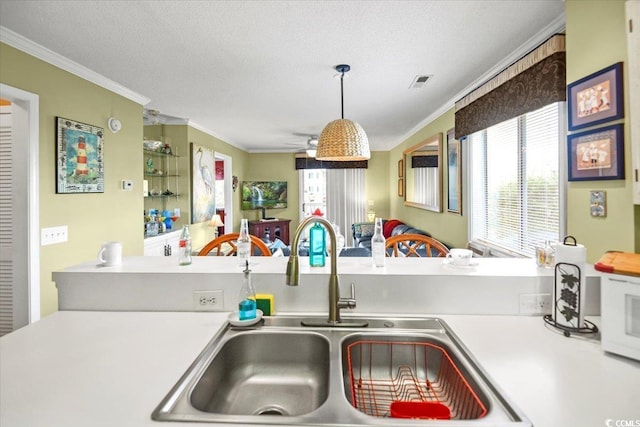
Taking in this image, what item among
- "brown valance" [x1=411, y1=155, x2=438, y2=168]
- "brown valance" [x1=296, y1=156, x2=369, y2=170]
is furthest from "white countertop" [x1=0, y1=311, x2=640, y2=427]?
"brown valance" [x1=296, y1=156, x2=369, y2=170]

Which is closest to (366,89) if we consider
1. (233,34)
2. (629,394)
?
(233,34)

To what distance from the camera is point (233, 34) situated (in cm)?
209

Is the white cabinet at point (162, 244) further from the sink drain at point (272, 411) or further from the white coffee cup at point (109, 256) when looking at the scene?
the sink drain at point (272, 411)

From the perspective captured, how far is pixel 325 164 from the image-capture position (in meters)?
7.14

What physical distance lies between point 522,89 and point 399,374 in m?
2.13

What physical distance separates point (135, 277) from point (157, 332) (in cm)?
32

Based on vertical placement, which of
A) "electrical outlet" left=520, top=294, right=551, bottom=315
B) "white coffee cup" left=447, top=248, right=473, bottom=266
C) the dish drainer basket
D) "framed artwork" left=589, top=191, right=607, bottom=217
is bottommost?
the dish drainer basket

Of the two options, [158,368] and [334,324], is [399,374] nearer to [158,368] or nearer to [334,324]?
[334,324]

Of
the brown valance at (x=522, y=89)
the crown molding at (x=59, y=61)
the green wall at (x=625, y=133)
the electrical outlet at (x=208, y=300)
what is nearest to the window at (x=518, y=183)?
the brown valance at (x=522, y=89)

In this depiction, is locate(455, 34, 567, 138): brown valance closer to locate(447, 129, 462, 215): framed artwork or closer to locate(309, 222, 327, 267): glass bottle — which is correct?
locate(447, 129, 462, 215): framed artwork

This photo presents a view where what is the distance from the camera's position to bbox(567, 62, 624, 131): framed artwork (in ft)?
4.35

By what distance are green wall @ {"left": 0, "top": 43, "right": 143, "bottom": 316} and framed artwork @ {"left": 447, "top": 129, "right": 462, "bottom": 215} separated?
11.7 ft

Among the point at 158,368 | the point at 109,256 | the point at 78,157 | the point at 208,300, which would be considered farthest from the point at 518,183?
the point at 78,157

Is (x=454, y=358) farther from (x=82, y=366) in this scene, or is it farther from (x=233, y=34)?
(x=233, y=34)
